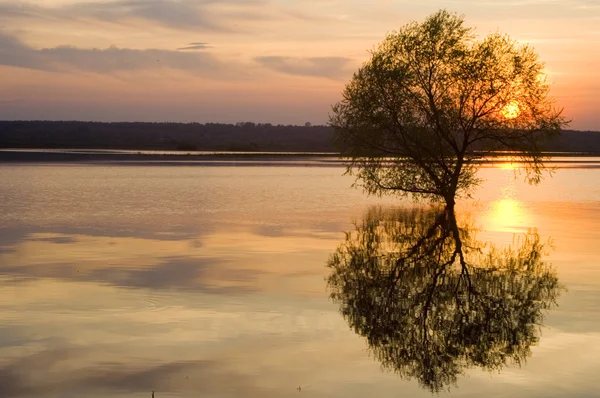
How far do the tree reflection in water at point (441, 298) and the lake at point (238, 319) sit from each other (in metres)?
0.08

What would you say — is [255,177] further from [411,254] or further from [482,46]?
[411,254]

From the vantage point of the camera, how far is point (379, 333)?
1744cm

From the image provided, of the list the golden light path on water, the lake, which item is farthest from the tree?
the lake

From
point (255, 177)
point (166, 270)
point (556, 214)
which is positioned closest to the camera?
point (166, 270)

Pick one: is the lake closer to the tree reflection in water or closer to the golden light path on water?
the tree reflection in water

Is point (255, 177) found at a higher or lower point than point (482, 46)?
lower

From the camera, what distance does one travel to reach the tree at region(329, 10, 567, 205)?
4775cm

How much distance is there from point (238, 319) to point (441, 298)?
5.09 meters

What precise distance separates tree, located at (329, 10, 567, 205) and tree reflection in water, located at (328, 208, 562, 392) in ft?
46.4

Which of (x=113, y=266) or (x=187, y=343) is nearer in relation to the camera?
(x=187, y=343)

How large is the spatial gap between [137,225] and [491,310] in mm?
21925

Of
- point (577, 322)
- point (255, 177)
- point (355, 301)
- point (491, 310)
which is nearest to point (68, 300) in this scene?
point (355, 301)

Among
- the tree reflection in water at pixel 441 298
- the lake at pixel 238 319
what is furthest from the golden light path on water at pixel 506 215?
the tree reflection in water at pixel 441 298

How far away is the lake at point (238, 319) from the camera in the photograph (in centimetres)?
1398
